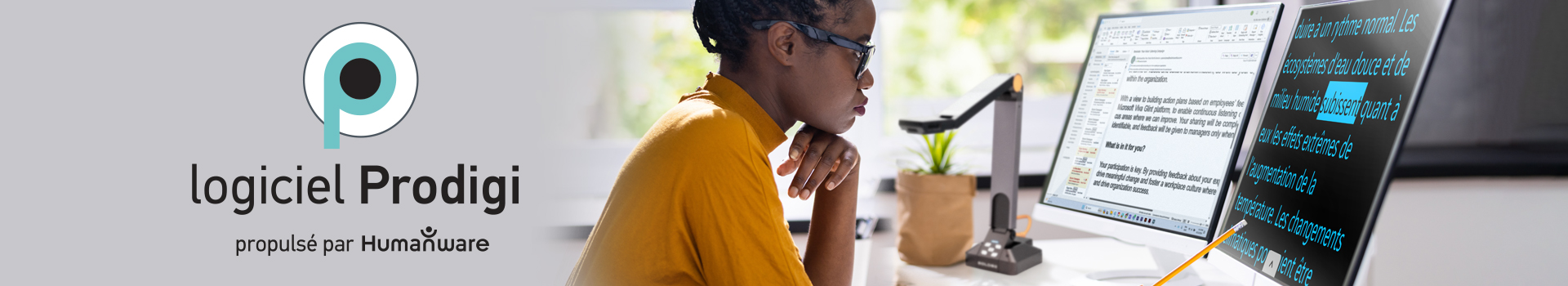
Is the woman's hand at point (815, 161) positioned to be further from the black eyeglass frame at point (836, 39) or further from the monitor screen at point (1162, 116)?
the monitor screen at point (1162, 116)

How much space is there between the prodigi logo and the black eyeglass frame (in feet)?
4.33

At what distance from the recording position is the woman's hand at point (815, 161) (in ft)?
3.68

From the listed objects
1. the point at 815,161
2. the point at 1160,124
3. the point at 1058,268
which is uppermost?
the point at 1160,124

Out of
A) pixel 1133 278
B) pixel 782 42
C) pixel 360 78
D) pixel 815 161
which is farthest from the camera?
pixel 360 78

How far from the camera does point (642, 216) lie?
78 centimetres

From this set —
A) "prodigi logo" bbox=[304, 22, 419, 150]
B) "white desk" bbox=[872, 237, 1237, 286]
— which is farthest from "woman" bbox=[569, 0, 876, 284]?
"prodigi logo" bbox=[304, 22, 419, 150]

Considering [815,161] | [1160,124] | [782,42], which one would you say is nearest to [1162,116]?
[1160,124]

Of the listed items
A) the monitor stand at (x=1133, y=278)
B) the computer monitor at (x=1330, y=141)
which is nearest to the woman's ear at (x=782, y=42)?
the computer monitor at (x=1330, y=141)

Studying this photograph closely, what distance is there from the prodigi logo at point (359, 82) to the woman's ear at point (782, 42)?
1.31 m

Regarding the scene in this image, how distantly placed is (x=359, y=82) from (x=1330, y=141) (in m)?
1.90

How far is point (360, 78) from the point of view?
1950 mm

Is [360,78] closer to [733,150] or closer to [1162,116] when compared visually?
[733,150]

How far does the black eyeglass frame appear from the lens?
0.90 metres

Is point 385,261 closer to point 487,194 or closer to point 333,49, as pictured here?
point 487,194
